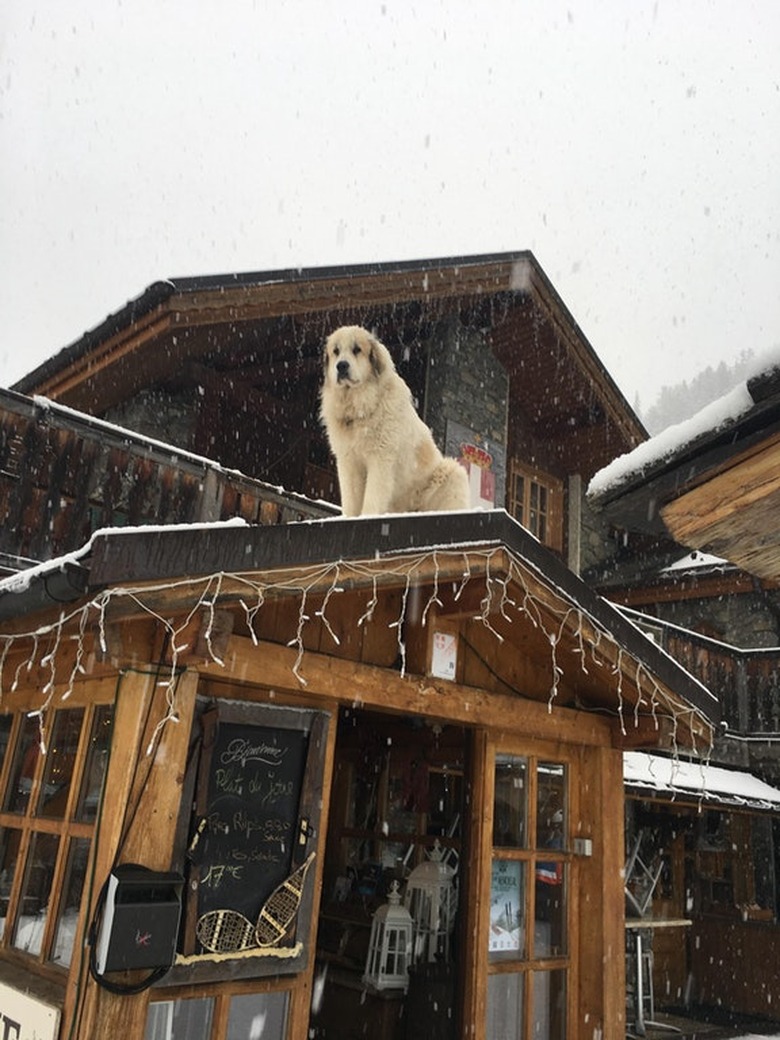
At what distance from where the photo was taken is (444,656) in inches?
219

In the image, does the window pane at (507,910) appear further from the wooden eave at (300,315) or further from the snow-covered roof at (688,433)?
the wooden eave at (300,315)

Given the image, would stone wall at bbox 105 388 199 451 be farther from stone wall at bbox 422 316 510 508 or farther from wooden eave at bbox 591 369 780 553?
wooden eave at bbox 591 369 780 553

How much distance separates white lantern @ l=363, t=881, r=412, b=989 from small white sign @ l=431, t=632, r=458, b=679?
3.16 metres

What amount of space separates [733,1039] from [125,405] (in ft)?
36.1

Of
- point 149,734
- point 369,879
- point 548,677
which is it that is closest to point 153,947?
point 149,734

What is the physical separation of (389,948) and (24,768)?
14.0ft

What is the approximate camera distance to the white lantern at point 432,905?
766 cm

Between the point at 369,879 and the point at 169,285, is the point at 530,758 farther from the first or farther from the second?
the point at 169,285

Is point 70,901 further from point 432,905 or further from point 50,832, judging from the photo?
point 432,905

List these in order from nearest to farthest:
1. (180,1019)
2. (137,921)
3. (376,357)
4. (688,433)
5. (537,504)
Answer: (688,433)
(137,921)
(180,1019)
(376,357)
(537,504)

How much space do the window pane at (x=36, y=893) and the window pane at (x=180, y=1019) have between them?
2.64 feet

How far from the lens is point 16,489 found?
6.38 metres

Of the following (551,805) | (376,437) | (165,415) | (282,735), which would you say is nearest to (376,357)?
(376,437)

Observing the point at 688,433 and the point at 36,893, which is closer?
the point at 688,433
